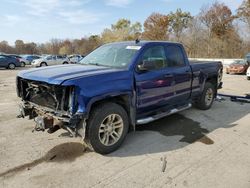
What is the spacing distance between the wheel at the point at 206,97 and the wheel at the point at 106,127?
3235 mm

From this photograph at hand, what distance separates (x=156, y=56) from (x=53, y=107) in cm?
234

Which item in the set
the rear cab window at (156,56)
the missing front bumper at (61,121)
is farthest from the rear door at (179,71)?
the missing front bumper at (61,121)

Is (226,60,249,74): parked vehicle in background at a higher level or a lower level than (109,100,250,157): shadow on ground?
higher

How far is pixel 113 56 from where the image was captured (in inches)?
194

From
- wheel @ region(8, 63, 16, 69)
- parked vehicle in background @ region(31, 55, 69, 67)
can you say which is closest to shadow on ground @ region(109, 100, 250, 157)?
wheel @ region(8, 63, 16, 69)

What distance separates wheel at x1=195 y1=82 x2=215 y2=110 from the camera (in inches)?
265

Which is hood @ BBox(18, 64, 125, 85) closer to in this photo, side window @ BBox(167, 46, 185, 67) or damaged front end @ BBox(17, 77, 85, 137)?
damaged front end @ BBox(17, 77, 85, 137)

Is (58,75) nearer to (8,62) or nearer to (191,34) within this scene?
(8,62)

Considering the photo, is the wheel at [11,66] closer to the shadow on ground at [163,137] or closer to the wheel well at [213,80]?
the shadow on ground at [163,137]

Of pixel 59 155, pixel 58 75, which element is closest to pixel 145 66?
pixel 58 75

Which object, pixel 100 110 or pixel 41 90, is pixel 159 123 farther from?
pixel 41 90

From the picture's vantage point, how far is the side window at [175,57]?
530 cm

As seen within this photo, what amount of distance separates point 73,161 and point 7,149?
1306 millimetres

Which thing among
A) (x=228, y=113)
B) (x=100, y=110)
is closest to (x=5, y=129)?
(x=100, y=110)
